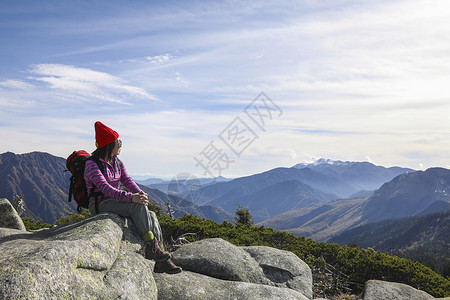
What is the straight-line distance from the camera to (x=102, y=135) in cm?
828

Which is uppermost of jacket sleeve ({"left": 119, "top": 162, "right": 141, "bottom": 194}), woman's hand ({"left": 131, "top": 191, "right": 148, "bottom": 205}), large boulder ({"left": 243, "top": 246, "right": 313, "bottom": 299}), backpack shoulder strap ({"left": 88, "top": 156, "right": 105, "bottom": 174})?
backpack shoulder strap ({"left": 88, "top": 156, "right": 105, "bottom": 174})

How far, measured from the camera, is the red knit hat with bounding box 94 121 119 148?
8.27 meters

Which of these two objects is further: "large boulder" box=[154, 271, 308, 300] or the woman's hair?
the woman's hair

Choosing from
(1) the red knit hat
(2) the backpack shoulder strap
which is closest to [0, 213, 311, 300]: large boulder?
(2) the backpack shoulder strap

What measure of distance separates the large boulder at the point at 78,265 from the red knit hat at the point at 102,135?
1932 mm

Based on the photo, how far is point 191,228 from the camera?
591 inches

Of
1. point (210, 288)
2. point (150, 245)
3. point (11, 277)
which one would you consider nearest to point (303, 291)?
point (210, 288)

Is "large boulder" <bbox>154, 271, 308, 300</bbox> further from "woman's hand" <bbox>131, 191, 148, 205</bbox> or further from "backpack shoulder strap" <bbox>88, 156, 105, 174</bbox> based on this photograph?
"backpack shoulder strap" <bbox>88, 156, 105, 174</bbox>

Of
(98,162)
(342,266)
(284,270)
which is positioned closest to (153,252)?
(98,162)

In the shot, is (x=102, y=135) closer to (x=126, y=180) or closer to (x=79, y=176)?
(x=79, y=176)

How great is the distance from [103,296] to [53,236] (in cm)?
283

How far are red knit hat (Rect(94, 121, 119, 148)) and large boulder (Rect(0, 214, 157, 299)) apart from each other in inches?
76.0

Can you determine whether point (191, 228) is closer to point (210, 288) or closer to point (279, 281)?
point (279, 281)

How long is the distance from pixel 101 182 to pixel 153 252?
88.1 inches
